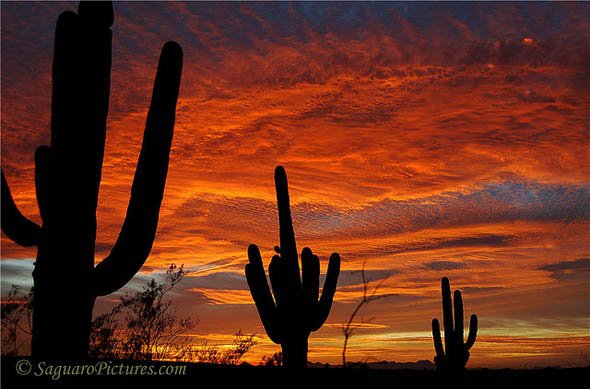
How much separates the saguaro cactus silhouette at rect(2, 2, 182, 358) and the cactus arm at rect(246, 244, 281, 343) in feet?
16.1

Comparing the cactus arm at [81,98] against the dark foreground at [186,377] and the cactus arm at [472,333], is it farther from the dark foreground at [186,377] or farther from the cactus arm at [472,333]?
the cactus arm at [472,333]

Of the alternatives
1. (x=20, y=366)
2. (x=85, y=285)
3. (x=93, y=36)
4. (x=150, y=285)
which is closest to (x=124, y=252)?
(x=85, y=285)

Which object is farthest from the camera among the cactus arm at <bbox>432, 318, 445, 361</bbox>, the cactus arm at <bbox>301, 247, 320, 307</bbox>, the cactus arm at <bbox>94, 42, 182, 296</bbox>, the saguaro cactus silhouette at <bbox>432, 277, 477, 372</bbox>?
the cactus arm at <bbox>432, 318, 445, 361</bbox>

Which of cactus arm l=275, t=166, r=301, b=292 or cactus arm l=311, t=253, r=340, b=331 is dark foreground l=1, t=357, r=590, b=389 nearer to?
cactus arm l=311, t=253, r=340, b=331

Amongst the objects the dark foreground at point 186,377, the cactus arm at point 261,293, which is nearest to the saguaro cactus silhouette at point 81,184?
the dark foreground at point 186,377

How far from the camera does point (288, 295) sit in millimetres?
11750

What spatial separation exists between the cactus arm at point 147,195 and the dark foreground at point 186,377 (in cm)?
90

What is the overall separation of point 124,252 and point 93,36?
228cm

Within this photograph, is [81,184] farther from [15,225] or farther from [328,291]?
[328,291]

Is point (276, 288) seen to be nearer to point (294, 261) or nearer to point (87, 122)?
point (294, 261)

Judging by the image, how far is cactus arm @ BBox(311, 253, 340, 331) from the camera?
39.0 feet

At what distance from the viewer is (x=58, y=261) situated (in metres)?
6.54

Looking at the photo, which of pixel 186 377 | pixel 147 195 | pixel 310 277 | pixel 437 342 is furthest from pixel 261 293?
pixel 437 342

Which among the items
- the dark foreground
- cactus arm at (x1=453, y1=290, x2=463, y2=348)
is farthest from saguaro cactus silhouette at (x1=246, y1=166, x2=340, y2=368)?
cactus arm at (x1=453, y1=290, x2=463, y2=348)
